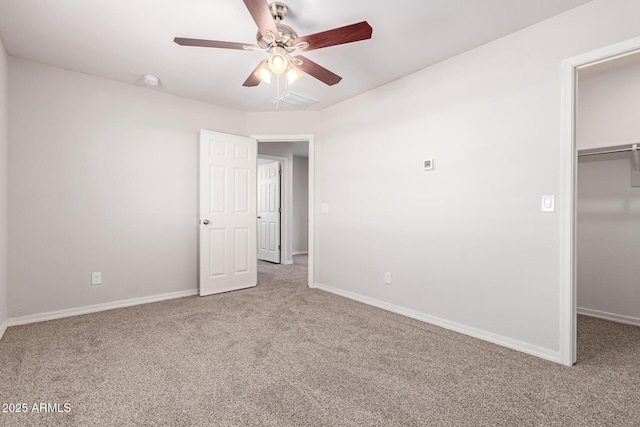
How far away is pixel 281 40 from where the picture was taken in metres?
2.15

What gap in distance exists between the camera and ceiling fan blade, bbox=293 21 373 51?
189cm

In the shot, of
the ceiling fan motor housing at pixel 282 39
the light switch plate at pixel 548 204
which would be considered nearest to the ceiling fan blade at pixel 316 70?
the ceiling fan motor housing at pixel 282 39

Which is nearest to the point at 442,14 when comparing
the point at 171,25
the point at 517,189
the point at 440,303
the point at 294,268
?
the point at 517,189

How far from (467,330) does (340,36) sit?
2.55m

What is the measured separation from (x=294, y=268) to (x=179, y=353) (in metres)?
3.59

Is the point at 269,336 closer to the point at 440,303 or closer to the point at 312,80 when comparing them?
the point at 440,303

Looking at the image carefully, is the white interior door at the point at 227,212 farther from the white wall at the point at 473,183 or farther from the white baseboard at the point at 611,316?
the white baseboard at the point at 611,316

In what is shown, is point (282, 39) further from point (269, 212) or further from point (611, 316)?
point (269, 212)

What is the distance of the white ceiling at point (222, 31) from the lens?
221 centimetres

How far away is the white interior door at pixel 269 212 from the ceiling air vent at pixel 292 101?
8.58 ft

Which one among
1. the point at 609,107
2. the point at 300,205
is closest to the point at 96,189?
the point at 300,205

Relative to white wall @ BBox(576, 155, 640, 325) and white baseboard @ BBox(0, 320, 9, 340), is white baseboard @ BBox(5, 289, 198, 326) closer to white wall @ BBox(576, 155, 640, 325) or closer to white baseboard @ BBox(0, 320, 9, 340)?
white baseboard @ BBox(0, 320, 9, 340)

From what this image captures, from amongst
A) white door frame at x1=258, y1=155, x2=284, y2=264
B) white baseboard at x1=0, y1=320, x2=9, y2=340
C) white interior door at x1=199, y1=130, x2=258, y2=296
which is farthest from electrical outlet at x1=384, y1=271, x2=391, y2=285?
white baseboard at x1=0, y1=320, x2=9, y2=340

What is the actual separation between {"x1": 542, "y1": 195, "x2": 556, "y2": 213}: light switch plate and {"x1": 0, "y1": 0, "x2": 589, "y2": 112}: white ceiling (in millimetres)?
1309
